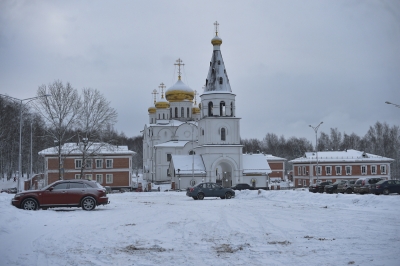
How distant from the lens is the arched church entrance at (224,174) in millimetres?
59463

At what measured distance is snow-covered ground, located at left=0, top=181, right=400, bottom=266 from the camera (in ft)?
32.9

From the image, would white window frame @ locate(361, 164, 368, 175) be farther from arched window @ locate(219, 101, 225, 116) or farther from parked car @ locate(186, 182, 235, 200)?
parked car @ locate(186, 182, 235, 200)

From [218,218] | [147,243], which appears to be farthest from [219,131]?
[147,243]

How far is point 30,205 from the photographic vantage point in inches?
813

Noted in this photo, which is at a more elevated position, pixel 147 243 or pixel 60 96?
pixel 60 96

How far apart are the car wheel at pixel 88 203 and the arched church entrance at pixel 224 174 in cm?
3817

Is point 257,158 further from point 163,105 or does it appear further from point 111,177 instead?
point 163,105

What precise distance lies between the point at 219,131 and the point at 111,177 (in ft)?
49.9

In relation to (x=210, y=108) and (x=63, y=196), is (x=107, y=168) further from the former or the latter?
(x=63, y=196)

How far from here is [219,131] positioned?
190 feet

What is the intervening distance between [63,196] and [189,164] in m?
37.3

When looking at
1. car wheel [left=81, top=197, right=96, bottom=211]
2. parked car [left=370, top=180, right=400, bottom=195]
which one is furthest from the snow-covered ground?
parked car [left=370, top=180, right=400, bottom=195]

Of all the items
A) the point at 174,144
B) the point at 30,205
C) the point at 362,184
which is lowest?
the point at 30,205

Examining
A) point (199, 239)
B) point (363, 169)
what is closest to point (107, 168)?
point (363, 169)
